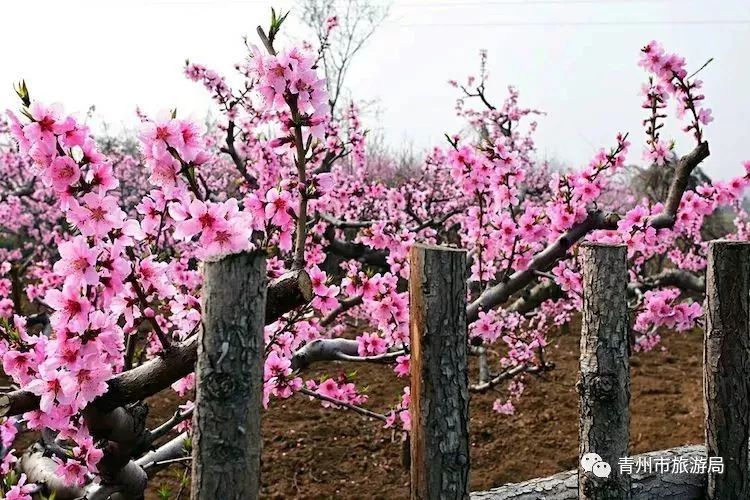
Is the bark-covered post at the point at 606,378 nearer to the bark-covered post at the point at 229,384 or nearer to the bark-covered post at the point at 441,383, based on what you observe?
the bark-covered post at the point at 441,383

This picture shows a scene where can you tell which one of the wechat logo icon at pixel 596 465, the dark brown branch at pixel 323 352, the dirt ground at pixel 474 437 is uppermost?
the dark brown branch at pixel 323 352

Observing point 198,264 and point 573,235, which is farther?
point 573,235

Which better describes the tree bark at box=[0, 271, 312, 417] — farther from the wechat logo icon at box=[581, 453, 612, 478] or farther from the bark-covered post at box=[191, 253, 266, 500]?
the wechat logo icon at box=[581, 453, 612, 478]

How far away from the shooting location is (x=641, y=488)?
2.35m

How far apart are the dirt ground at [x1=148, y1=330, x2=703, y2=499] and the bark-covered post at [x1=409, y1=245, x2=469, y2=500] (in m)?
2.58

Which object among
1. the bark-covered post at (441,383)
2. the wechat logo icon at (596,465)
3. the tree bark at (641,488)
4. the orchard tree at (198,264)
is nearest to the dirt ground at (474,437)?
the orchard tree at (198,264)

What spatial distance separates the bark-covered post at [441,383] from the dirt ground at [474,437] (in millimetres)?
2585

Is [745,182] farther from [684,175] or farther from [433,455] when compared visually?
[433,455]

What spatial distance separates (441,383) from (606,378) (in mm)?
775

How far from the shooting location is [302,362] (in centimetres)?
279

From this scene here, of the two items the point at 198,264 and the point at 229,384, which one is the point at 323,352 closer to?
the point at 198,264

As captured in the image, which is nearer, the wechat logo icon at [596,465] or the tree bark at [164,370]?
the tree bark at [164,370]

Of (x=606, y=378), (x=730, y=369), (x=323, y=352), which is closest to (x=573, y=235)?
(x=730, y=369)

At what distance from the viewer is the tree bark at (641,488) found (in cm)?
235
